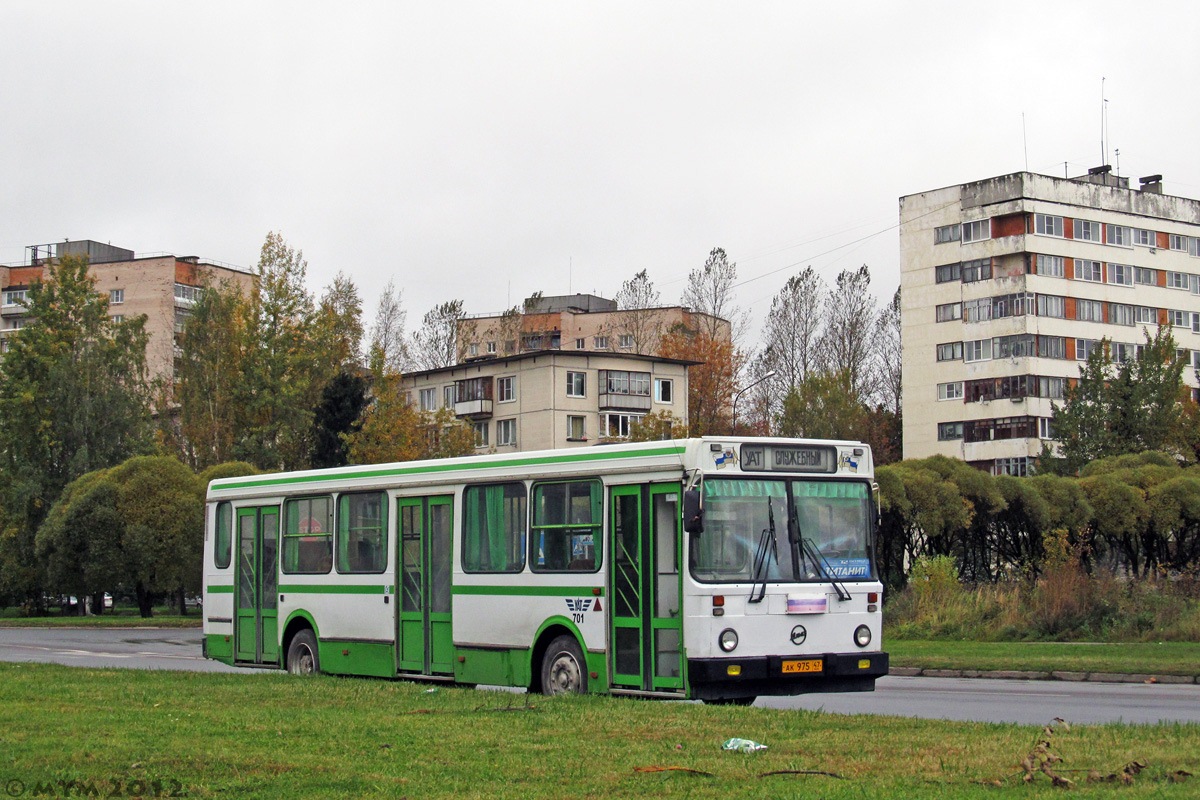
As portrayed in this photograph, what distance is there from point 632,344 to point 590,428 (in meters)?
13.8

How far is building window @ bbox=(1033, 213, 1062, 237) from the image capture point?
296 ft

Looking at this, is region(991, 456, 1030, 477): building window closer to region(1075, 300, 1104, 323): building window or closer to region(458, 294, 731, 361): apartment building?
region(1075, 300, 1104, 323): building window

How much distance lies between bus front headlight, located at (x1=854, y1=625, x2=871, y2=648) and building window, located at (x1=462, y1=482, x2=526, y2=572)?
3.90 meters

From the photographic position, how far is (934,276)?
95.2 meters

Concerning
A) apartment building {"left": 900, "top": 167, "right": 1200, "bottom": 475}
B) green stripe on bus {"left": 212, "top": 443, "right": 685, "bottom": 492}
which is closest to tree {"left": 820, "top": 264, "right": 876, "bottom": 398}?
apartment building {"left": 900, "top": 167, "right": 1200, "bottom": 475}

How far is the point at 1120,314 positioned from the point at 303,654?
82.7 metres

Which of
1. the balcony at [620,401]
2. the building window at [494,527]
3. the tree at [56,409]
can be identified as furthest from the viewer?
the balcony at [620,401]

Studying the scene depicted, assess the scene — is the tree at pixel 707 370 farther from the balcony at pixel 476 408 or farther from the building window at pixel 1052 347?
the building window at pixel 1052 347

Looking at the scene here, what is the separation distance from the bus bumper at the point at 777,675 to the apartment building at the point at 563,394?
75.5 metres

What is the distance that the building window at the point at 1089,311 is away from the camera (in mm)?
92500

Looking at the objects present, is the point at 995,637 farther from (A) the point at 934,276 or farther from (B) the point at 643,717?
(A) the point at 934,276

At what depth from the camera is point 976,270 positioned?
9288 centimetres

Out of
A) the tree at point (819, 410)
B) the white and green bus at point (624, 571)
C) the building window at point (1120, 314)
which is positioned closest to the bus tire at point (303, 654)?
the white and green bus at point (624, 571)

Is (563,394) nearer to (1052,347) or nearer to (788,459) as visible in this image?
(1052,347)
